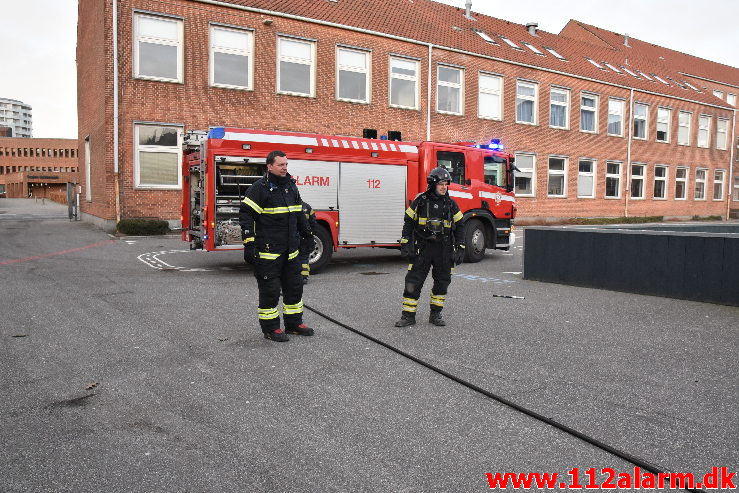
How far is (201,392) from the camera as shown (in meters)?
4.23

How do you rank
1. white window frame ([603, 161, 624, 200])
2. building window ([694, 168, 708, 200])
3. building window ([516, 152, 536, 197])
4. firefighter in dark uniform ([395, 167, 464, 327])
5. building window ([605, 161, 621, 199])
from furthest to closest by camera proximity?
1. building window ([694, 168, 708, 200])
2. building window ([605, 161, 621, 199])
3. white window frame ([603, 161, 624, 200])
4. building window ([516, 152, 536, 197])
5. firefighter in dark uniform ([395, 167, 464, 327])

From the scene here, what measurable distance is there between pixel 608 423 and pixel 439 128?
22008 millimetres

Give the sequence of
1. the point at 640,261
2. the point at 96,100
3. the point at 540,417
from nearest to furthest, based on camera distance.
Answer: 1. the point at 540,417
2. the point at 640,261
3. the point at 96,100

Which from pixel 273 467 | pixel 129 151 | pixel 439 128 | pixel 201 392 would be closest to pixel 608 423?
pixel 273 467

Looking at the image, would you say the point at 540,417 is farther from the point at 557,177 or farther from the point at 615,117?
the point at 615,117

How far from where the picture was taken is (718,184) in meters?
37.8

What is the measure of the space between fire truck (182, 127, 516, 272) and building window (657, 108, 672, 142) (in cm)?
2459

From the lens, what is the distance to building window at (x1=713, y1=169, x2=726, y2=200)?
37438 mm

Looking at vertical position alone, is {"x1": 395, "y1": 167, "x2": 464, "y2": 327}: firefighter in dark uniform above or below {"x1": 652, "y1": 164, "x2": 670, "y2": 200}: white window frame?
below

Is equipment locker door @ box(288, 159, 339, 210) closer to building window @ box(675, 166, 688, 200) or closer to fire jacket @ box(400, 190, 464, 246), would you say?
fire jacket @ box(400, 190, 464, 246)

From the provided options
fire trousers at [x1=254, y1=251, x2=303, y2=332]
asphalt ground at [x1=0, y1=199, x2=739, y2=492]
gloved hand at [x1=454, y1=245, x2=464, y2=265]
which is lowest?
asphalt ground at [x1=0, y1=199, x2=739, y2=492]

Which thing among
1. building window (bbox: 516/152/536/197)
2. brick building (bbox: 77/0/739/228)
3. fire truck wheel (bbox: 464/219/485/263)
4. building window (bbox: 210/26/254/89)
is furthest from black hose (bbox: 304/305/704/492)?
building window (bbox: 516/152/536/197)

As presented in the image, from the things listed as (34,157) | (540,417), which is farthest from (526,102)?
(34,157)

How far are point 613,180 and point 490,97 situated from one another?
9.56 meters
